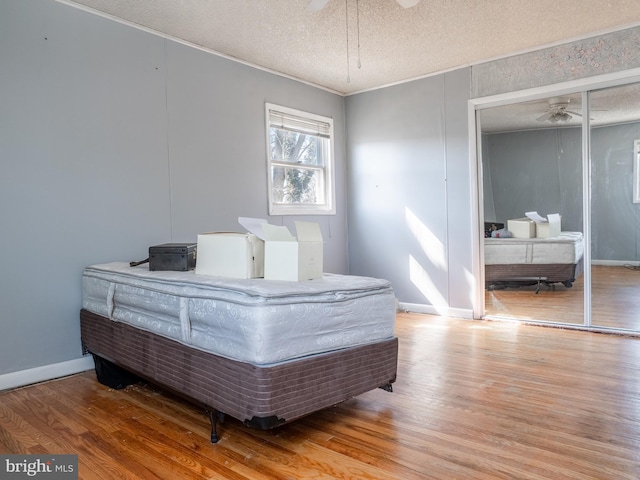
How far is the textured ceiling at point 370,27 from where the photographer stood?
10.4ft

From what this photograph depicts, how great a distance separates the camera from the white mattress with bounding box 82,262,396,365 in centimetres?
182

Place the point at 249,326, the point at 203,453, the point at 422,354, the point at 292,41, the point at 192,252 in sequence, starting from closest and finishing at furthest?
the point at 249,326 < the point at 203,453 < the point at 192,252 < the point at 422,354 < the point at 292,41

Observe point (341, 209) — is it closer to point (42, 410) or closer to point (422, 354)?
point (422, 354)

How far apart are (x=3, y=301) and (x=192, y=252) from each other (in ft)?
3.86

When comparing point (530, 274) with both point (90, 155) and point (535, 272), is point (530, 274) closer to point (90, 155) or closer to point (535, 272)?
point (535, 272)

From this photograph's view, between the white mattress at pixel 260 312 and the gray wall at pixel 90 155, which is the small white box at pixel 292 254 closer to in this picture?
the white mattress at pixel 260 312

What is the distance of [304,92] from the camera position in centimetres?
481

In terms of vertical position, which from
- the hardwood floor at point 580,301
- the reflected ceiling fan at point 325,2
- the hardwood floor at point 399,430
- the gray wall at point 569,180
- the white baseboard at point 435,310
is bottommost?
the hardwood floor at point 399,430

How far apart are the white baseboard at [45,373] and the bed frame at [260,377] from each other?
797 mm

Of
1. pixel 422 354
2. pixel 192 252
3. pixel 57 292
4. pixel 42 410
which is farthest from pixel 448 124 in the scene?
pixel 42 410

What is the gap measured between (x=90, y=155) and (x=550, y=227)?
3.83 metres

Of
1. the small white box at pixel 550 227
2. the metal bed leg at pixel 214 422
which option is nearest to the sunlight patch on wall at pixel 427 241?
the small white box at pixel 550 227

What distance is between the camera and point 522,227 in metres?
4.32

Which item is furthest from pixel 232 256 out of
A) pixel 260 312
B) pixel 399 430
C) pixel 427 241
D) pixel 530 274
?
pixel 530 274
